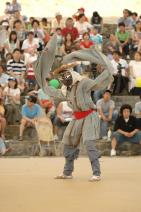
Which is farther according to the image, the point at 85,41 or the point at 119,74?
the point at 85,41

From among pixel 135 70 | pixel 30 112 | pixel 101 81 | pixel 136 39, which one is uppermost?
pixel 136 39

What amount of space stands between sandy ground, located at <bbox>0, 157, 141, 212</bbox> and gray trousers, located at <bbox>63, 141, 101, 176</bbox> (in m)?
0.20

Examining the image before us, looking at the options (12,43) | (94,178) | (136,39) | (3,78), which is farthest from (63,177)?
(136,39)

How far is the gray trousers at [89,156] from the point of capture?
12859mm

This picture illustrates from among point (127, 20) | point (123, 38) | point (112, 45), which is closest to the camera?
point (112, 45)

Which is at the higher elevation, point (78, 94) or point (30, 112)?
point (78, 94)

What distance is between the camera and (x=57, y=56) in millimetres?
23125

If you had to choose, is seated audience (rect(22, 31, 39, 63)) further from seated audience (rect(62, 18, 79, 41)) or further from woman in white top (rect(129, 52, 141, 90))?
woman in white top (rect(129, 52, 141, 90))

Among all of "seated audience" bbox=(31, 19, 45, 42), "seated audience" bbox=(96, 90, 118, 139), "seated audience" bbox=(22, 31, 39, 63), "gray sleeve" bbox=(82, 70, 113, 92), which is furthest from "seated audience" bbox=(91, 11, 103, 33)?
"gray sleeve" bbox=(82, 70, 113, 92)

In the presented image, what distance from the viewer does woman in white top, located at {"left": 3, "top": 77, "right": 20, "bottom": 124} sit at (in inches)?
792

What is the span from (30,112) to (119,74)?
3330mm

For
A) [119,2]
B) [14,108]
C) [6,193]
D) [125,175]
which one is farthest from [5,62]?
[119,2]

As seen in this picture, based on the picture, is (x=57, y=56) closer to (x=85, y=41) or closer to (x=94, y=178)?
(x=85, y=41)

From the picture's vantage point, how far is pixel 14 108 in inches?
795
